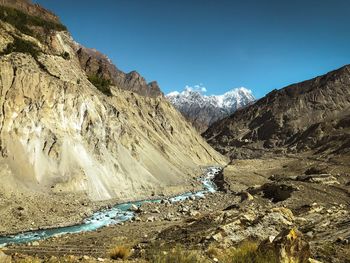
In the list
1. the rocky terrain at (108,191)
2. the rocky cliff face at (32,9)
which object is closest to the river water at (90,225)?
the rocky terrain at (108,191)

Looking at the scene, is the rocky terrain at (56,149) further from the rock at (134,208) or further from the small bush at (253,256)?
the small bush at (253,256)

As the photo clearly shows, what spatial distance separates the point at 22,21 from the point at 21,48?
17.9m

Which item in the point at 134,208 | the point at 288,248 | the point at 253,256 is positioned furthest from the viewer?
the point at 134,208

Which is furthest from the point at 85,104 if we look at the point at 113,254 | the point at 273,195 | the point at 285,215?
the point at 113,254

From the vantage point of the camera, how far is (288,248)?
11.7 m

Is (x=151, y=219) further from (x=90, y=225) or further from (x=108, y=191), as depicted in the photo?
(x=108, y=191)

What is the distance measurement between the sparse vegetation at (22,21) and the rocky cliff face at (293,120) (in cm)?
9200

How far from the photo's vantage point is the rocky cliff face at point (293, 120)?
143750 millimetres

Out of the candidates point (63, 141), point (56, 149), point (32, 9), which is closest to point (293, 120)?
point (32, 9)

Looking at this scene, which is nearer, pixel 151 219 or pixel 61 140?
pixel 151 219

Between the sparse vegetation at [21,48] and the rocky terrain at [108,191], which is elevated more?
the sparse vegetation at [21,48]

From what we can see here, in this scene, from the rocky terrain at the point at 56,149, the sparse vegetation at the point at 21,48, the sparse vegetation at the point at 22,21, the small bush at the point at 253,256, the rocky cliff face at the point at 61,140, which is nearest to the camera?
the small bush at the point at 253,256

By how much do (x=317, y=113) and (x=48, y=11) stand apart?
120 metres

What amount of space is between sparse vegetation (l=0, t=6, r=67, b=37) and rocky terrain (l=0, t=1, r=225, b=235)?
0.96 ft
